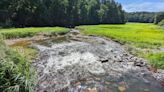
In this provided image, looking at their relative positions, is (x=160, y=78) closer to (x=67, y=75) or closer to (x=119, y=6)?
(x=67, y=75)

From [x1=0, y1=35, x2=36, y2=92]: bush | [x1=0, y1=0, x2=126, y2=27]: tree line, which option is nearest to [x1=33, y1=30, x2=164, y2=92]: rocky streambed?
[x1=0, y1=35, x2=36, y2=92]: bush

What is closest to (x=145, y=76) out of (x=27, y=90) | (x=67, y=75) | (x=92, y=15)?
(x=67, y=75)

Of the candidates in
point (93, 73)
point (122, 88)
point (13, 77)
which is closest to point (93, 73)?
point (93, 73)

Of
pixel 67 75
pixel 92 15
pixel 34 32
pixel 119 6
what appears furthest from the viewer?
pixel 119 6

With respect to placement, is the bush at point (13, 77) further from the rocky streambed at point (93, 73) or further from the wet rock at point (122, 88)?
the wet rock at point (122, 88)

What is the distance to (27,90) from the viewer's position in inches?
499

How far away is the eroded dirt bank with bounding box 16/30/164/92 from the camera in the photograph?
2402 centimetres

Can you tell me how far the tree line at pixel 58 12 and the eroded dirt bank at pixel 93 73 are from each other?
1627 inches

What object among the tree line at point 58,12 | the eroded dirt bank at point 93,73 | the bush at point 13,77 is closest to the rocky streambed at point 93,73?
the eroded dirt bank at point 93,73

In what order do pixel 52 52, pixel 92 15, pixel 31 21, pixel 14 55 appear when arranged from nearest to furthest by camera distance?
1. pixel 14 55
2. pixel 52 52
3. pixel 31 21
4. pixel 92 15

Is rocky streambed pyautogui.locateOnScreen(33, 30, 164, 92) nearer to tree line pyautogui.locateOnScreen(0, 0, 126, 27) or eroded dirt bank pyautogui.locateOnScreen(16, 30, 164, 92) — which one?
eroded dirt bank pyautogui.locateOnScreen(16, 30, 164, 92)

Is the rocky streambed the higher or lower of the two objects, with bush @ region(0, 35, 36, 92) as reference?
lower

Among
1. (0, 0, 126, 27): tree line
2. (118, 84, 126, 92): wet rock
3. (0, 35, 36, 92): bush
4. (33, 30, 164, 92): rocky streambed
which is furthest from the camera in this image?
(0, 0, 126, 27): tree line

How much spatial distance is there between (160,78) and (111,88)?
20.3ft
